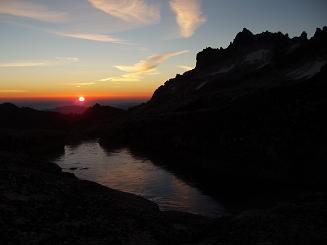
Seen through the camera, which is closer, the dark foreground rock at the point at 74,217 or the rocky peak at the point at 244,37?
the dark foreground rock at the point at 74,217

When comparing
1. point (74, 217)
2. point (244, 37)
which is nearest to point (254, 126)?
point (74, 217)

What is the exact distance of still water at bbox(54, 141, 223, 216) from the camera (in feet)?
168

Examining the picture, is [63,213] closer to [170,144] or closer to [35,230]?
[35,230]

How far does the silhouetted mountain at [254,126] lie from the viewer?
6506 cm

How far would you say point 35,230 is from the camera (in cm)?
2703

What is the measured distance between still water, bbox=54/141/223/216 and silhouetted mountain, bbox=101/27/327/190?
235 inches

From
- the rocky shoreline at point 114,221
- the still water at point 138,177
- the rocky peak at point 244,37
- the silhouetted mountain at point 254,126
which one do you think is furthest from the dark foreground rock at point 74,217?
the rocky peak at point 244,37

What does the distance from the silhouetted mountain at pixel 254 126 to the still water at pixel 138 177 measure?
5.98m

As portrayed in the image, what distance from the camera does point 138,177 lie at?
67.9 m

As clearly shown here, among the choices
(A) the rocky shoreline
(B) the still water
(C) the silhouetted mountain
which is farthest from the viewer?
(C) the silhouetted mountain

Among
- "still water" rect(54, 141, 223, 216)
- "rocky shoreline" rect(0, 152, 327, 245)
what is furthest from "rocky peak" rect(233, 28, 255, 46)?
"rocky shoreline" rect(0, 152, 327, 245)

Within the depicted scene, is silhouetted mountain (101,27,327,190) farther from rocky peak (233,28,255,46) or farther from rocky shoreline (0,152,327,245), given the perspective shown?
rocky shoreline (0,152,327,245)

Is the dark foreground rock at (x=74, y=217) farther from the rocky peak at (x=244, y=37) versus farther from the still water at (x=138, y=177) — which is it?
the rocky peak at (x=244, y=37)

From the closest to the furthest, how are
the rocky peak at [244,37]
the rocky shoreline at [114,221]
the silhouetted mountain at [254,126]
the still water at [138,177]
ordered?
the rocky shoreline at [114,221] < the still water at [138,177] < the silhouetted mountain at [254,126] < the rocky peak at [244,37]
